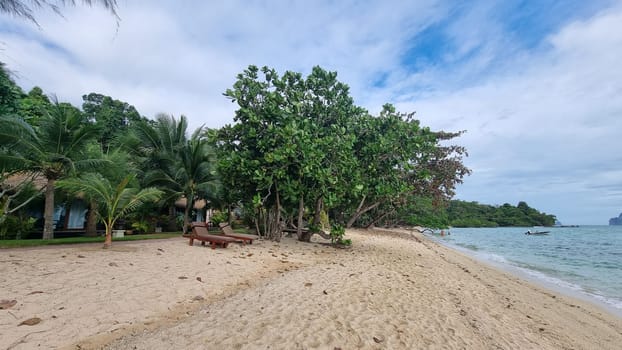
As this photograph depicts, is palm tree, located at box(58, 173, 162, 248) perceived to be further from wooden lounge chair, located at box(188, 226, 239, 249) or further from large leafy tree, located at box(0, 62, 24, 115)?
large leafy tree, located at box(0, 62, 24, 115)

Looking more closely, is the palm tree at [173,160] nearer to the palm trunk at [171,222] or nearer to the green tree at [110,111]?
the palm trunk at [171,222]

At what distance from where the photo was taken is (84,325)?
3.25 meters

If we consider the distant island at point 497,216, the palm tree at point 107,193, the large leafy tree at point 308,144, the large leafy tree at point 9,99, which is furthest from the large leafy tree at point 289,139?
the distant island at point 497,216

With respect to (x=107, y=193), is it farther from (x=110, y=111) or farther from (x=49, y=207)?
(x=110, y=111)

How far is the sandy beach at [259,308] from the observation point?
310 cm

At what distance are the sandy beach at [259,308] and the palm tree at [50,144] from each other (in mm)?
4020

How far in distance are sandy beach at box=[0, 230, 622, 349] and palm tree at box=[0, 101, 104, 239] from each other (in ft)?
13.2

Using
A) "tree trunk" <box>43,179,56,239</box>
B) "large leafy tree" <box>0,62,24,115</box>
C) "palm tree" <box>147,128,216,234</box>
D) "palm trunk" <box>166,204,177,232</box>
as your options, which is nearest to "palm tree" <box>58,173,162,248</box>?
"tree trunk" <box>43,179,56,239</box>


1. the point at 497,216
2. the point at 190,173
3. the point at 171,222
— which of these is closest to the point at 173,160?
the point at 190,173

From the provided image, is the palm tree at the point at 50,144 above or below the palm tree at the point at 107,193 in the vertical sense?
above

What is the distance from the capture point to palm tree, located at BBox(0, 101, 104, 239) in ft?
28.3

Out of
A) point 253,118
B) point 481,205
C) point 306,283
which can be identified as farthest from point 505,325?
point 481,205

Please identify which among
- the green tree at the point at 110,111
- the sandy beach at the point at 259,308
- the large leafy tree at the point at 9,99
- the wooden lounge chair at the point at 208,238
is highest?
the green tree at the point at 110,111

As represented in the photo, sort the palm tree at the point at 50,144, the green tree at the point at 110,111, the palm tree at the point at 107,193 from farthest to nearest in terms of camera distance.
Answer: the green tree at the point at 110,111, the palm tree at the point at 50,144, the palm tree at the point at 107,193
